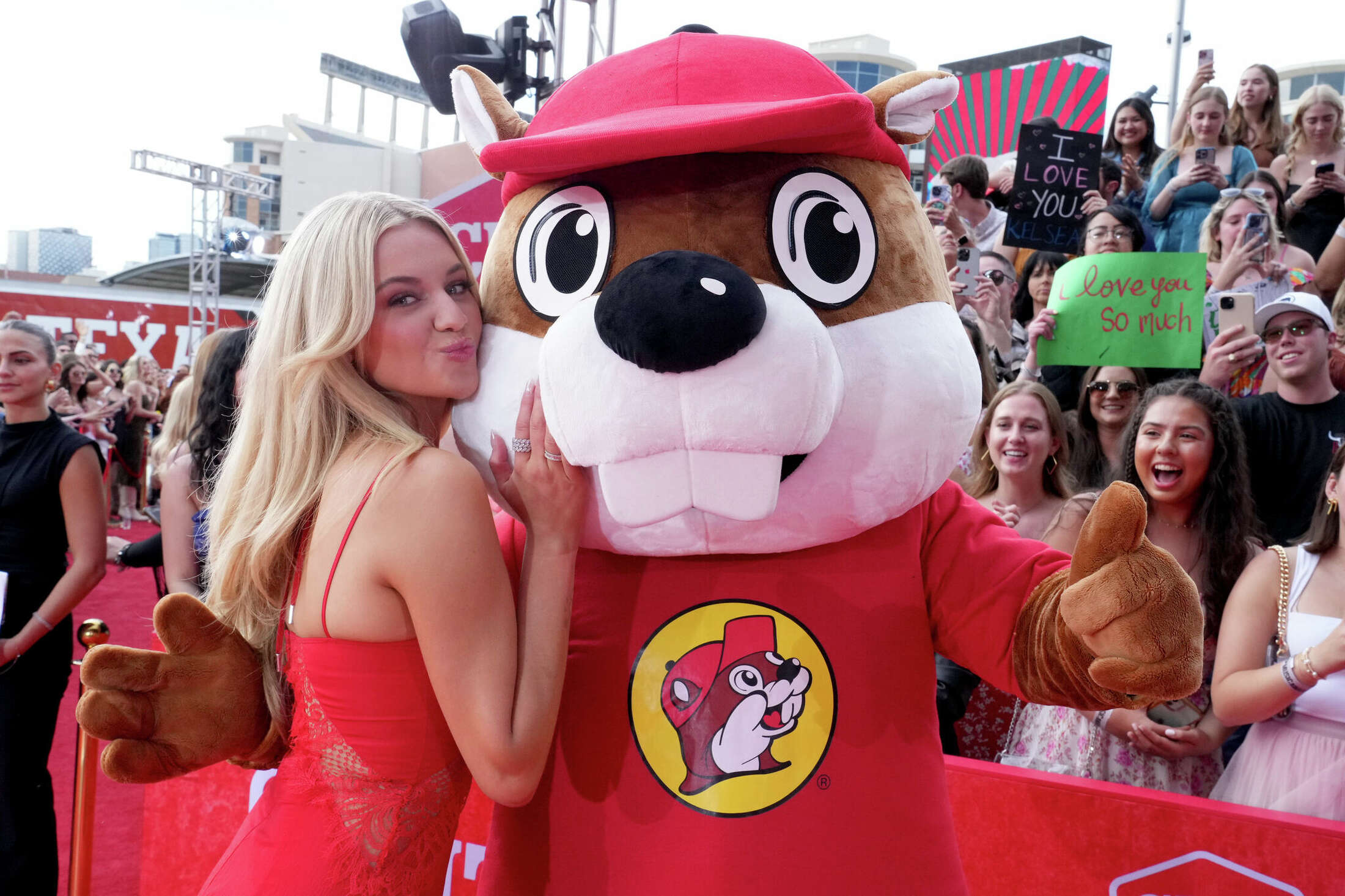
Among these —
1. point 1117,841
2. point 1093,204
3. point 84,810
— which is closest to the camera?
point 1117,841

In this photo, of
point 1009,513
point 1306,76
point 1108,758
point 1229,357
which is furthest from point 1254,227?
point 1306,76

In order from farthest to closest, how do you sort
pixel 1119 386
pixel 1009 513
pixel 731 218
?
pixel 1119 386 < pixel 1009 513 < pixel 731 218

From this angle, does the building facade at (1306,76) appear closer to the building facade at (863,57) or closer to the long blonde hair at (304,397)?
the building facade at (863,57)

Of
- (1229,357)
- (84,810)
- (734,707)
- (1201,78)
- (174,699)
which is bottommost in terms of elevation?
(84,810)

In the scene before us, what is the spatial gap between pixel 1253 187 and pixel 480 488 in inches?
162

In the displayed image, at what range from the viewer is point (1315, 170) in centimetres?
502

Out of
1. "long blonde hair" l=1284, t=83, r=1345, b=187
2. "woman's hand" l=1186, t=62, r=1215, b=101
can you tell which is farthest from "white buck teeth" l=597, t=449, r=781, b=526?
"woman's hand" l=1186, t=62, r=1215, b=101

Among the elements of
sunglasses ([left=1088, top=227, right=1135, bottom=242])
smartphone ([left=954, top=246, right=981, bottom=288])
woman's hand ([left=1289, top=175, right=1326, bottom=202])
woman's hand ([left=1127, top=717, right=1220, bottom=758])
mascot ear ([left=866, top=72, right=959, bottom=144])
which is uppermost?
woman's hand ([left=1289, top=175, right=1326, bottom=202])

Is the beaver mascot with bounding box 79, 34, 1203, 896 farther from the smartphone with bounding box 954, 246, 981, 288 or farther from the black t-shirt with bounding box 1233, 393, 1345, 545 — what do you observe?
the smartphone with bounding box 954, 246, 981, 288

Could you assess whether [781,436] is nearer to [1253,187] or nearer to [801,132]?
[801,132]

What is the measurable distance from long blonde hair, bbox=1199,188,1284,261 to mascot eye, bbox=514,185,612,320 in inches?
131

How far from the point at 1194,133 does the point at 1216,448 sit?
119 inches

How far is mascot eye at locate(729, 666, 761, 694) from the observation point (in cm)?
156

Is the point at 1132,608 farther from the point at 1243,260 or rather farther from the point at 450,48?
the point at 450,48
